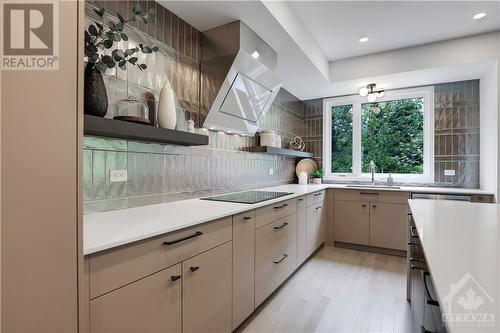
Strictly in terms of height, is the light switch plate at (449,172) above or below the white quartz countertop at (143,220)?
above

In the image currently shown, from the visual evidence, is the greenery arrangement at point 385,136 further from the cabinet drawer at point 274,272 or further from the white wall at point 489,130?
the cabinet drawer at point 274,272

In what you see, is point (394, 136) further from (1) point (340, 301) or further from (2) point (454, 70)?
(1) point (340, 301)

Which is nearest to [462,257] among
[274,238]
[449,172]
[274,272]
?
[274,238]

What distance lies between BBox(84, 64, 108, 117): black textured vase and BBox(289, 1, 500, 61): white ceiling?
178 centimetres

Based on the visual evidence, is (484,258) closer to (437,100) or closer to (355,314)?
(355,314)

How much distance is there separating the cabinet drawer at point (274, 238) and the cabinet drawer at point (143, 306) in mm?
801

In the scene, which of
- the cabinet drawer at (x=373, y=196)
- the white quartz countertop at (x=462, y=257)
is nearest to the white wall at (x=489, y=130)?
the cabinet drawer at (x=373, y=196)

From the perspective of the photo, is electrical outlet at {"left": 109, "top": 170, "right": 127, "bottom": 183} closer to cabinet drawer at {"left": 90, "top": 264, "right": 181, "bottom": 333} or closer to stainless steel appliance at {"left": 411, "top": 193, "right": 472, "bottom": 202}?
cabinet drawer at {"left": 90, "top": 264, "right": 181, "bottom": 333}

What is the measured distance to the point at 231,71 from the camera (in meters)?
2.04

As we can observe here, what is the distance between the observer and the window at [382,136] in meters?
3.67

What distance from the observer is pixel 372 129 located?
Result: 4.04m

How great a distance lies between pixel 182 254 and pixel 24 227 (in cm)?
68

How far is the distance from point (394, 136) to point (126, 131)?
152 inches

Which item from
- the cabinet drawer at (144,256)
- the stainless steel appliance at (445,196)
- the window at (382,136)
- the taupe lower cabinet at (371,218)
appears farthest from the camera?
the window at (382,136)
